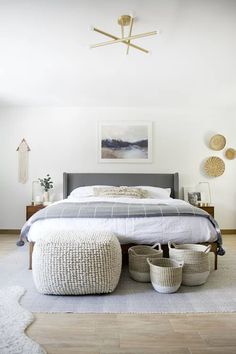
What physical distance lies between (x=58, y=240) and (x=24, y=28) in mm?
1949

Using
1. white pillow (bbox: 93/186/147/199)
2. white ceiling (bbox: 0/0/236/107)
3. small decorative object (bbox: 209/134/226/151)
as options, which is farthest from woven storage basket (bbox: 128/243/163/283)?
small decorative object (bbox: 209/134/226/151)

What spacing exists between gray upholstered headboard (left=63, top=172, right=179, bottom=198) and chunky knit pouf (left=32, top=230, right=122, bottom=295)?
2.72 metres

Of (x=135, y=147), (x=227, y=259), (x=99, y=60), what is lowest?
(x=227, y=259)

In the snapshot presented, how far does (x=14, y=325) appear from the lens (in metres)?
1.84

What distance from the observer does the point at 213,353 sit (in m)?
1.57

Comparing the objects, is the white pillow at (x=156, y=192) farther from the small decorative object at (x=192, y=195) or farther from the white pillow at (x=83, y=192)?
the white pillow at (x=83, y=192)

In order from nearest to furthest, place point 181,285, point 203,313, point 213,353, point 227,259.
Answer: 1. point 213,353
2. point 203,313
3. point 181,285
4. point 227,259

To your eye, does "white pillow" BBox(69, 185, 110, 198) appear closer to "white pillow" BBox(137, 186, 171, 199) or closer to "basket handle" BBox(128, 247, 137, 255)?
"white pillow" BBox(137, 186, 171, 199)

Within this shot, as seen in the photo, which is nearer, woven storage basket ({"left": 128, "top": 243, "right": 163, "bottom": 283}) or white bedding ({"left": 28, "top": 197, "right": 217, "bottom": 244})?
woven storage basket ({"left": 128, "top": 243, "right": 163, "bottom": 283})

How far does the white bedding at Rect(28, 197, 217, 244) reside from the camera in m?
2.88

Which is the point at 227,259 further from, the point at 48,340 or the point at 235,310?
the point at 48,340

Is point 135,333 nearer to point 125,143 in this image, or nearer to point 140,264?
point 140,264

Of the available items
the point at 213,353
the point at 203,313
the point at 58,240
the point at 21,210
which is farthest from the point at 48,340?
the point at 21,210

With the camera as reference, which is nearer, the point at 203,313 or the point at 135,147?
the point at 203,313
